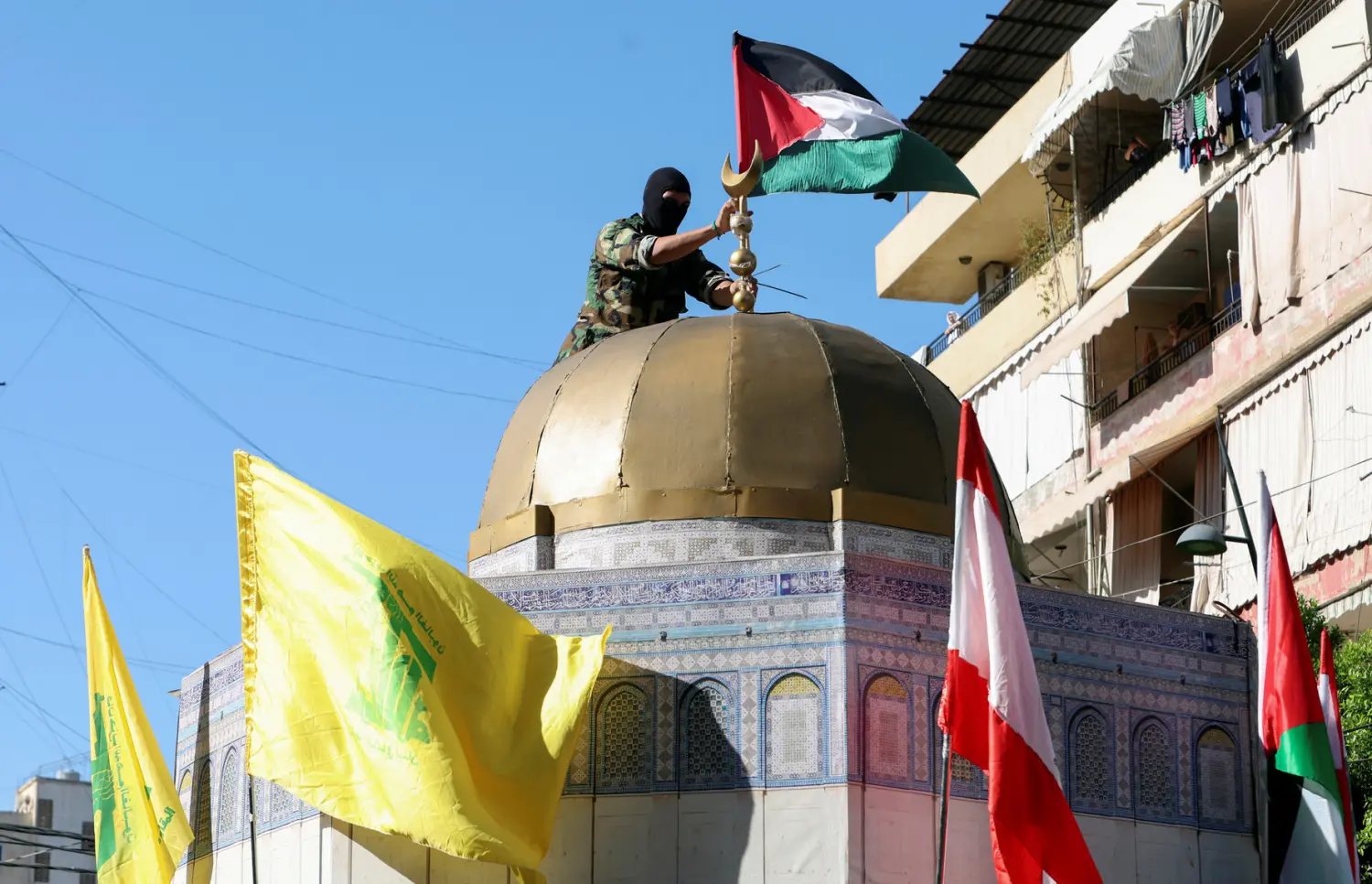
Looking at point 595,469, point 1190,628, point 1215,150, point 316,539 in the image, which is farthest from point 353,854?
point 1215,150

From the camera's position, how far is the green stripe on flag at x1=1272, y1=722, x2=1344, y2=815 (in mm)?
12711

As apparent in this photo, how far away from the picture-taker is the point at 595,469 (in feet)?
45.4

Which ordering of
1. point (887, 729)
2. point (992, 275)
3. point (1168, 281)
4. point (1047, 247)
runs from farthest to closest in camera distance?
point (992, 275) → point (1047, 247) → point (1168, 281) → point (887, 729)

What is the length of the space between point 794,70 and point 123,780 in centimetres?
720

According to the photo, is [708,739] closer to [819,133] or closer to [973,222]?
[819,133]

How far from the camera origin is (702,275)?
51.5 ft

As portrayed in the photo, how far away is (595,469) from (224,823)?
328 centimetres

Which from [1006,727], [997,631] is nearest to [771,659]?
[997,631]

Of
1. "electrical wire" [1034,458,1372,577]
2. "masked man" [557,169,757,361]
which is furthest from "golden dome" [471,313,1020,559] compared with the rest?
"electrical wire" [1034,458,1372,577]

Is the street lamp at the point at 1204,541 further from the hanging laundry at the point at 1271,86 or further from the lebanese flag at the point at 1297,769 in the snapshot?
the hanging laundry at the point at 1271,86

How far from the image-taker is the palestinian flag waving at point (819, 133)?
16.0 m

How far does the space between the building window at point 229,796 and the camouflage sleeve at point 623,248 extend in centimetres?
450

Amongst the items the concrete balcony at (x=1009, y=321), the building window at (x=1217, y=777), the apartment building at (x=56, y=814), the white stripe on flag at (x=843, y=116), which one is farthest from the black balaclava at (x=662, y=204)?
the apartment building at (x=56, y=814)

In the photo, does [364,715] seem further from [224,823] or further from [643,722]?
[224,823]
